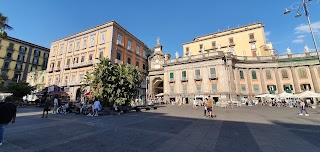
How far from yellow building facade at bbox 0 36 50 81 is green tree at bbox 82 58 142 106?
39094 mm

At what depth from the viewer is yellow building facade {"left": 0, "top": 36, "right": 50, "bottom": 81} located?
36.5 m

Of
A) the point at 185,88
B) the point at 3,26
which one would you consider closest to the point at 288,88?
the point at 185,88

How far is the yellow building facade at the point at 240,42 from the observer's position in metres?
31.2

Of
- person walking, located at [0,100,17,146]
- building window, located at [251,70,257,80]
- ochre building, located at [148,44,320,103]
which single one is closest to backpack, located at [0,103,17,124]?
person walking, located at [0,100,17,146]

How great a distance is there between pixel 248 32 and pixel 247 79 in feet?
39.9

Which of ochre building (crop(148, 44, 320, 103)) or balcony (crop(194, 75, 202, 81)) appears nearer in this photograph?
ochre building (crop(148, 44, 320, 103))

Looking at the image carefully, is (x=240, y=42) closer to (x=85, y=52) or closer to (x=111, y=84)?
(x=111, y=84)

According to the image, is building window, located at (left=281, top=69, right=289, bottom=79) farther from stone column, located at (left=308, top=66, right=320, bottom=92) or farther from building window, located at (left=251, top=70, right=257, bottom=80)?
building window, located at (left=251, top=70, right=257, bottom=80)

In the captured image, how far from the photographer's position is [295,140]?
4910 millimetres

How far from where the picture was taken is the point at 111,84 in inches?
536

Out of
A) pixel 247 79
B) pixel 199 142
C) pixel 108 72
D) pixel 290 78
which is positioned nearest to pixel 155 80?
pixel 247 79

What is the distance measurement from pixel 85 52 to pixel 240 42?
3510cm

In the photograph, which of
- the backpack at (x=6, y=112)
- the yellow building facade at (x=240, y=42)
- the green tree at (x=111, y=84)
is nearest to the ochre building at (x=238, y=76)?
the yellow building facade at (x=240, y=42)

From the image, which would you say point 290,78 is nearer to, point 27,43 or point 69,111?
point 69,111
